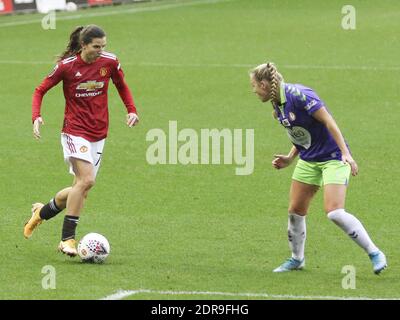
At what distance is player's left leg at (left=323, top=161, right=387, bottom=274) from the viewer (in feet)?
36.1

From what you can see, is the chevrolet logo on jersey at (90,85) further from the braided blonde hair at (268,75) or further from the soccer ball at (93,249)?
the braided blonde hair at (268,75)

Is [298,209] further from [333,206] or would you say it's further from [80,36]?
[80,36]

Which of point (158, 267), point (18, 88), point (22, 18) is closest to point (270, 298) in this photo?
point (158, 267)

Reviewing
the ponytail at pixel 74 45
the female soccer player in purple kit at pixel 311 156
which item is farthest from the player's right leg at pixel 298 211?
the ponytail at pixel 74 45

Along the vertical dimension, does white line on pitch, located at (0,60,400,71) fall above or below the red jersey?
below

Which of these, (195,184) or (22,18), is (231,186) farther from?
(22,18)

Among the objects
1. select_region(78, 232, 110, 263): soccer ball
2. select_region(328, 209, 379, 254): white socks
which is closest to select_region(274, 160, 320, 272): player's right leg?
select_region(328, 209, 379, 254): white socks

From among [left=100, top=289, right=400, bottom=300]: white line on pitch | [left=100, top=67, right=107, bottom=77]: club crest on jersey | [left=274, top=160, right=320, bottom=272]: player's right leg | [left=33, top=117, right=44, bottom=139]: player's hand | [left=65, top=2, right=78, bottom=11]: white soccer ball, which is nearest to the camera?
[left=100, top=289, right=400, bottom=300]: white line on pitch

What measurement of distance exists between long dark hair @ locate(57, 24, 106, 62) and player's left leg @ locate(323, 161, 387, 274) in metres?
2.80

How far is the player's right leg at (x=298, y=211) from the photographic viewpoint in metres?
11.5

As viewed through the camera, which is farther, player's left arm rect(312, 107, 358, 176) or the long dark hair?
the long dark hair

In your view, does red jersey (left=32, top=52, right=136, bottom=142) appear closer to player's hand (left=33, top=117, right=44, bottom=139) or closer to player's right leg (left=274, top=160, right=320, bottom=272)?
player's hand (left=33, top=117, right=44, bottom=139)

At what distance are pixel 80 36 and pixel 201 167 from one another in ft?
19.5

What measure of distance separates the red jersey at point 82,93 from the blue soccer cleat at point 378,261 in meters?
3.20
